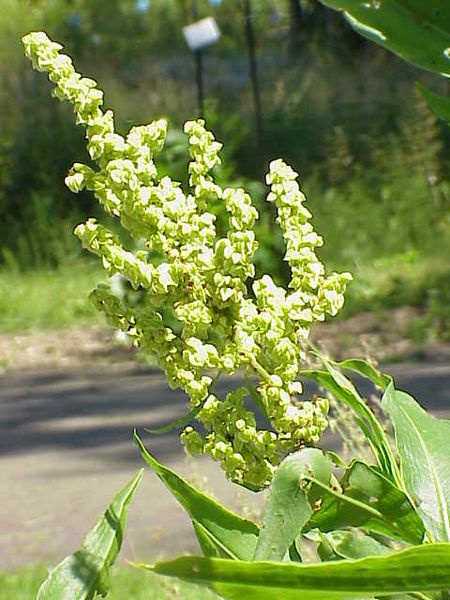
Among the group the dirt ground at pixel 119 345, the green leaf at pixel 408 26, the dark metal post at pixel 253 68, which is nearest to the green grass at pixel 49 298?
the dirt ground at pixel 119 345

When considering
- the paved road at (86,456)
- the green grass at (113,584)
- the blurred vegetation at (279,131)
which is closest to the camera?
the green grass at (113,584)

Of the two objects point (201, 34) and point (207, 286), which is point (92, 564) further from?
point (201, 34)

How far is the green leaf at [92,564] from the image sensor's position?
86 cm

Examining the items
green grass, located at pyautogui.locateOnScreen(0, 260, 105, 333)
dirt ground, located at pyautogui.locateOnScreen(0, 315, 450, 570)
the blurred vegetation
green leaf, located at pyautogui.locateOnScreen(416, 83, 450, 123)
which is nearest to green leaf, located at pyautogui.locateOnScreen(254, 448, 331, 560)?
green leaf, located at pyautogui.locateOnScreen(416, 83, 450, 123)

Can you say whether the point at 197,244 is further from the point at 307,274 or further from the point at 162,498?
the point at 162,498

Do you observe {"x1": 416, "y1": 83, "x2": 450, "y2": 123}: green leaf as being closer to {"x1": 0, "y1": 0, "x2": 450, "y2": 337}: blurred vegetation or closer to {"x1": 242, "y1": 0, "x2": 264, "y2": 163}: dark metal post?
{"x1": 0, "y1": 0, "x2": 450, "y2": 337}: blurred vegetation

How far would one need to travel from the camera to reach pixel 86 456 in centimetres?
659

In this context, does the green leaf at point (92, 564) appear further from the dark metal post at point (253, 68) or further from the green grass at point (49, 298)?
the dark metal post at point (253, 68)

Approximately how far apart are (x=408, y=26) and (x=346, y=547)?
502 millimetres

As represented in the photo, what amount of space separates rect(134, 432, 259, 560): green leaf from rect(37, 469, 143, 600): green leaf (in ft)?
0.08

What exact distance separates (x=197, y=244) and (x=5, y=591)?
3.74 m

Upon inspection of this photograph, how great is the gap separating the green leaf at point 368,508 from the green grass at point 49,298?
10041mm

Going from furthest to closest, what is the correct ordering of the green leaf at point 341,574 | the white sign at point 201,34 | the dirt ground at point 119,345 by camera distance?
the white sign at point 201,34, the dirt ground at point 119,345, the green leaf at point 341,574

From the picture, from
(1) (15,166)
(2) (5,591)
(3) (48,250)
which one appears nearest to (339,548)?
(2) (5,591)
